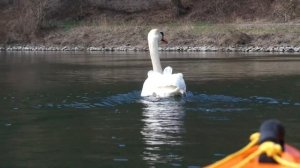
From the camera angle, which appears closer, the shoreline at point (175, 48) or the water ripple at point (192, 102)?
the water ripple at point (192, 102)

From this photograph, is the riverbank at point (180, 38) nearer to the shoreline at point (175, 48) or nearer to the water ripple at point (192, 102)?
the shoreline at point (175, 48)

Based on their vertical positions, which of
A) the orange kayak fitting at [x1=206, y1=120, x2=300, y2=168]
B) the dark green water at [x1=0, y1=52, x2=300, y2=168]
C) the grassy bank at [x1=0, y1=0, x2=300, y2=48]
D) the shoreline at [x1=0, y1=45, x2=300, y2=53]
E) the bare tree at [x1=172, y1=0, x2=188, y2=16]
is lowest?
the dark green water at [x1=0, y1=52, x2=300, y2=168]

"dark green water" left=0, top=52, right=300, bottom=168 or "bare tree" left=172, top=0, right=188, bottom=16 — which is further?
"bare tree" left=172, top=0, right=188, bottom=16

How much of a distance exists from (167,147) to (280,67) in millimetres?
19916

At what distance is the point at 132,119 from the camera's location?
52.2 feet

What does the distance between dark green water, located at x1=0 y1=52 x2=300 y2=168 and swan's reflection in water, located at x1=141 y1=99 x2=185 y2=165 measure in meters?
0.02

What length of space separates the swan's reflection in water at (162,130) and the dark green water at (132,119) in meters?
0.02

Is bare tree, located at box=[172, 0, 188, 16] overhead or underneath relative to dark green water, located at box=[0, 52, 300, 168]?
overhead

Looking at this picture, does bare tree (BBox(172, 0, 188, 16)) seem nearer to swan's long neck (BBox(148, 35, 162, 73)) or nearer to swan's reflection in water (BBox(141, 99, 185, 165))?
swan's long neck (BBox(148, 35, 162, 73))

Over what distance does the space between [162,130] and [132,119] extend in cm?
191

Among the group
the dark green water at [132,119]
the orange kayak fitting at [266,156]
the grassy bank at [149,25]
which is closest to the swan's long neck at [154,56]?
the dark green water at [132,119]

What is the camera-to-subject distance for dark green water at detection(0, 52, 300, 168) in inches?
459

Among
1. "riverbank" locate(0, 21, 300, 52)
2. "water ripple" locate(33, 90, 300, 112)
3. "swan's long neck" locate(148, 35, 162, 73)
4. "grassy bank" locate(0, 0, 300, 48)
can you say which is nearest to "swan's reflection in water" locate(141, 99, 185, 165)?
"water ripple" locate(33, 90, 300, 112)

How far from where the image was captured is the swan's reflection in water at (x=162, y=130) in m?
11.5
